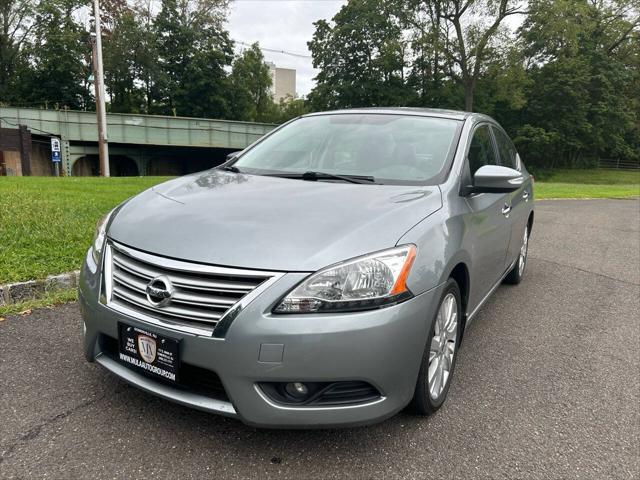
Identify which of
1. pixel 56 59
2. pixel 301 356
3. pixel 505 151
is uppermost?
pixel 56 59

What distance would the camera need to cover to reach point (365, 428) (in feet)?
7.64

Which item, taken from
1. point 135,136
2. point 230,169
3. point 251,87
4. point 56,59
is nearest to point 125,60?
point 56,59

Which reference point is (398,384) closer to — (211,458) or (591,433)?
(211,458)

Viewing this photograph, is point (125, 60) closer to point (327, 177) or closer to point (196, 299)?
point (327, 177)

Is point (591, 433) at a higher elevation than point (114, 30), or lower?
lower

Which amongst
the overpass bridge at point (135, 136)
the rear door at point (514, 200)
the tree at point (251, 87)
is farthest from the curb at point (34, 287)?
the tree at point (251, 87)

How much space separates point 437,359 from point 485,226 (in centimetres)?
100

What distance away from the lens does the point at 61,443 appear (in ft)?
6.99

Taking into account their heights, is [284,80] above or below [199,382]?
above

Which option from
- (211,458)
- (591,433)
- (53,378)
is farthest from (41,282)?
(591,433)

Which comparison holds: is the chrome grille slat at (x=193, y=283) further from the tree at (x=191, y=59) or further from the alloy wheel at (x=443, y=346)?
the tree at (x=191, y=59)

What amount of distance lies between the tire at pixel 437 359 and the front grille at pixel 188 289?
0.88 m

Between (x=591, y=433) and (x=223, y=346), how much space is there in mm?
1883

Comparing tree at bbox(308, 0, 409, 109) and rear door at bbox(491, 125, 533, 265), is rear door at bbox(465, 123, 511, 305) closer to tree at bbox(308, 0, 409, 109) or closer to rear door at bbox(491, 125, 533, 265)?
rear door at bbox(491, 125, 533, 265)
